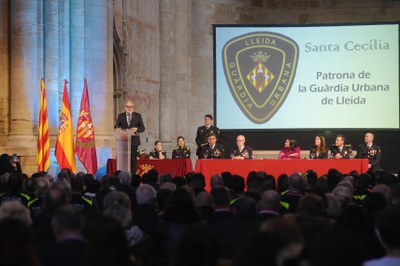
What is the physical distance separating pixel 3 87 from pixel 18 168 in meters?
2.38

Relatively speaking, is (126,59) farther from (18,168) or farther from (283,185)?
(283,185)

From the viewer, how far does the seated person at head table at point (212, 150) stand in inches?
771

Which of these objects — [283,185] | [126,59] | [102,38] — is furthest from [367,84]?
[283,185]


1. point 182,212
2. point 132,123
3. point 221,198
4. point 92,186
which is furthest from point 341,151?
point 182,212

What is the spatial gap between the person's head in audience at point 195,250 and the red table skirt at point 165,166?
14279mm

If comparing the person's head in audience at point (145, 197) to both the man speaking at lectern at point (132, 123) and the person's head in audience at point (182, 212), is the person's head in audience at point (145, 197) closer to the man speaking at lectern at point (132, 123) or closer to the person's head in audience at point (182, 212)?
the person's head in audience at point (182, 212)

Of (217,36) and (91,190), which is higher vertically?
(217,36)

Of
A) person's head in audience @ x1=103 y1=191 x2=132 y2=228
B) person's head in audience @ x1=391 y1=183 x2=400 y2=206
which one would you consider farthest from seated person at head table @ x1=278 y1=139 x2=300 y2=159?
person's head in audience @ x1=103 y1=191 x2=132 y2=228

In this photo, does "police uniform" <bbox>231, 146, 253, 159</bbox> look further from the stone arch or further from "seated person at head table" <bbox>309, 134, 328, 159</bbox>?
the stone arch

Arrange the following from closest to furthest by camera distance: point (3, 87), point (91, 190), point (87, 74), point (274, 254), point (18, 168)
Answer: point (274, 254) → point (91, 190) → point (18, 168) → point (3, 87) → point (87, 74)

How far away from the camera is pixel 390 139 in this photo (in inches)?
1094

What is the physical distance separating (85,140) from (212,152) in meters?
2.74

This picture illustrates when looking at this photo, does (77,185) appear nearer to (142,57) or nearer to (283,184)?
(283,184)

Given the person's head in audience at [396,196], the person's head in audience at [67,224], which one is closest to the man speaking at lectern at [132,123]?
the person's head in audience at [396,196]
